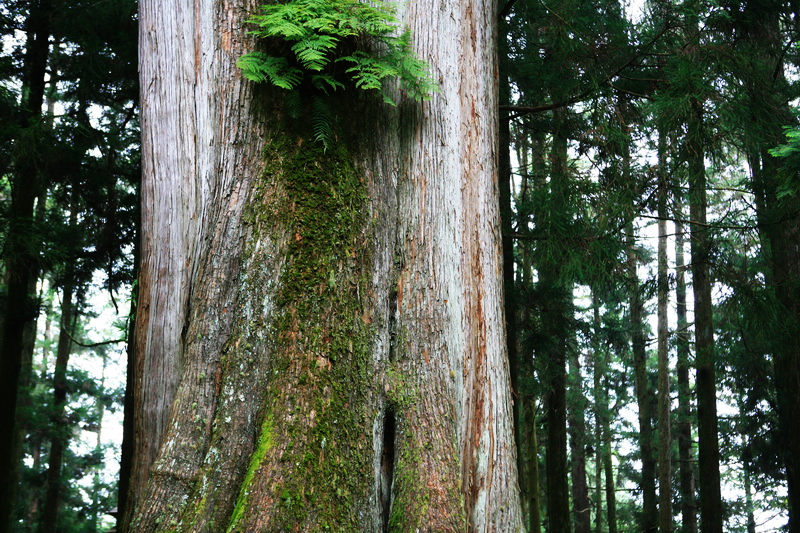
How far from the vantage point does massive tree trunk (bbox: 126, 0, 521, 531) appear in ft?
9.12

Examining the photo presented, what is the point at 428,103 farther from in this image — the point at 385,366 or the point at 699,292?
the point at 699,292

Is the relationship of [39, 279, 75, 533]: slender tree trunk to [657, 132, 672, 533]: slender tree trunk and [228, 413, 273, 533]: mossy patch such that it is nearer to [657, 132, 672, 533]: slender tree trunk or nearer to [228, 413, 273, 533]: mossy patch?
[228, 413, 273, 533]: mossy patch

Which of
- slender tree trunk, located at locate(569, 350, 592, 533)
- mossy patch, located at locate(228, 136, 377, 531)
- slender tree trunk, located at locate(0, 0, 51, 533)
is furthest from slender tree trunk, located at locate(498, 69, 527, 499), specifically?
slender tree trunk, located at locate(569, 350, 592, 533)

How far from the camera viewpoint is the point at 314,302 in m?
2.94

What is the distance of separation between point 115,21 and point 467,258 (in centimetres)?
789

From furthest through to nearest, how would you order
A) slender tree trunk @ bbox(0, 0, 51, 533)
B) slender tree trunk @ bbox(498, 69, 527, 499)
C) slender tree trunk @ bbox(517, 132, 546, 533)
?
slender tree trunk @ bbox(517, 132, 546, 533) → slender tree trunk @ bbox(498, 69, 527, 499) → slender tree trunk @ bbox(0, 0, 51, 533)

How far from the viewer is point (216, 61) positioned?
10.7ft

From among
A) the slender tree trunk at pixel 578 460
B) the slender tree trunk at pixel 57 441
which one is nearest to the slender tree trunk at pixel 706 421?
the slender tree trunk at pixel 578 460

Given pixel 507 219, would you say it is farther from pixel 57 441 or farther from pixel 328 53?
pixel 57 441

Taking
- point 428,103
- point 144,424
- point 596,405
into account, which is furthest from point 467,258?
point 596,405

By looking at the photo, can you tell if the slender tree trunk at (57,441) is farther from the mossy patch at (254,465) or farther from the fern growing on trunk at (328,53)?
the mossy patch at (254,465)

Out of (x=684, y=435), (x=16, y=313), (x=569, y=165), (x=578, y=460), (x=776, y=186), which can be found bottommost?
(x=578, y=460)

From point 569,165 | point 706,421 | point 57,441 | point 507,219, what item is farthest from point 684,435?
point 57,441

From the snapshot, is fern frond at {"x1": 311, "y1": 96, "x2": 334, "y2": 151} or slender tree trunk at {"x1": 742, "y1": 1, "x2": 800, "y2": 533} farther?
slender tree trunk at {"x1": 742, "y1": 1, "x2": 800, "y2": 533}
